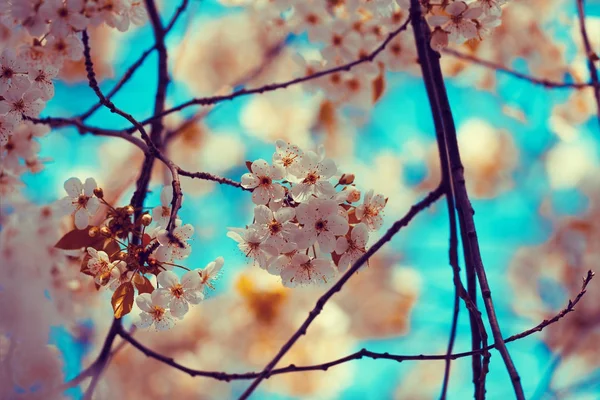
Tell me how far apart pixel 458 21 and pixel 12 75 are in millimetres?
686

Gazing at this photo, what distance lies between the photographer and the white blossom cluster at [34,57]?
81 centimetres

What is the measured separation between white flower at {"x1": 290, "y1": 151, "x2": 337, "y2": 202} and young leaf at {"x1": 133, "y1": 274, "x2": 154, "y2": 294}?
23cm

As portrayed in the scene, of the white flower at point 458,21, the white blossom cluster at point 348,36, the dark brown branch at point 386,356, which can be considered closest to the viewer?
the dark brown branch at point 386,356

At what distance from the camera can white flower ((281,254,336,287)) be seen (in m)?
0.76

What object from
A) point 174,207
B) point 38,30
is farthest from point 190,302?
point 38,30

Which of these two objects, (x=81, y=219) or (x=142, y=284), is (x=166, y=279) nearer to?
(x=142, y=284)

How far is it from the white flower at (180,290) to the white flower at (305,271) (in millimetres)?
118

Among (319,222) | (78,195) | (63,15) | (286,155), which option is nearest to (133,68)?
(63,15)

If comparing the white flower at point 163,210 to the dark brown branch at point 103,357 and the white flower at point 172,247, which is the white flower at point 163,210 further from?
the dark brown branch at point 103,357

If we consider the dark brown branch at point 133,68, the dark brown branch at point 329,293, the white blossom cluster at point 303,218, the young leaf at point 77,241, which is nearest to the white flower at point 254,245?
the white blossom cluster at point 303,218

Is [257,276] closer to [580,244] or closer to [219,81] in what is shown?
[219,81]

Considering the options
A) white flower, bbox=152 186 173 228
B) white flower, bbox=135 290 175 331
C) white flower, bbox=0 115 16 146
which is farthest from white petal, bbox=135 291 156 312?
white flower, bbox=0 115 16 146

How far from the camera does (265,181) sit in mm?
740

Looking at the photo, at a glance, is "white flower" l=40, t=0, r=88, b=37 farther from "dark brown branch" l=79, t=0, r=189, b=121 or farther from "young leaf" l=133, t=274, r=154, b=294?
"young leaf" l=133, t=274, r=154, b=294
